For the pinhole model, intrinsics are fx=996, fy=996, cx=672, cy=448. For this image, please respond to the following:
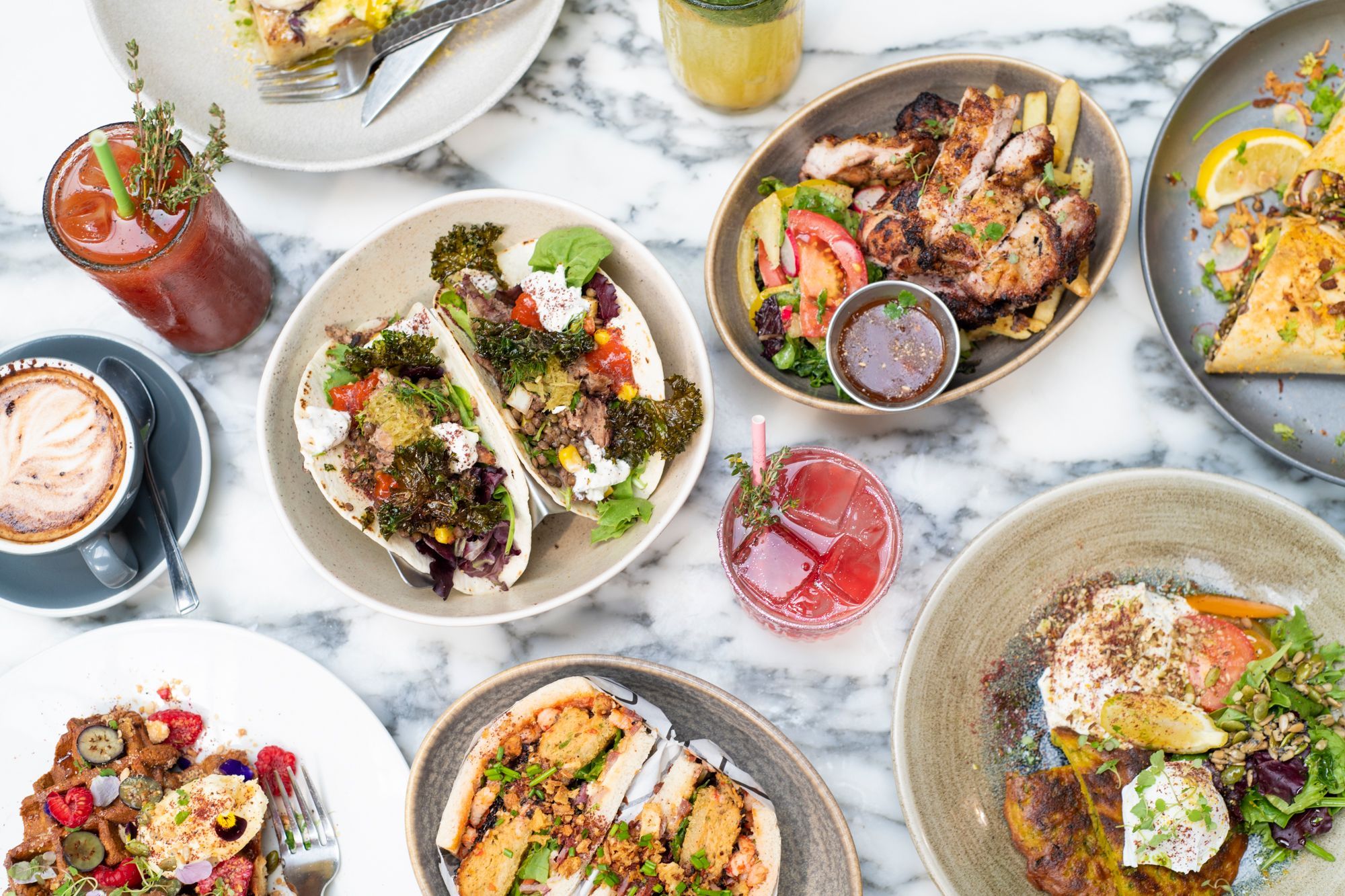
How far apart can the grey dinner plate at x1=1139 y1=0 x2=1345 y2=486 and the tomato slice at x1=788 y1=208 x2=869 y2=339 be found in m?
0.91

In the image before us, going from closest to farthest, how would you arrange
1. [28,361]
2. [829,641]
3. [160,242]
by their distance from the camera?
[160,242]
[28,361]
[829,641]

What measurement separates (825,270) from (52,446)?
2407 millimetres

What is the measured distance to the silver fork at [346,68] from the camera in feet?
10.6

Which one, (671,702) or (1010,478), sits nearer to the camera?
(671,702)

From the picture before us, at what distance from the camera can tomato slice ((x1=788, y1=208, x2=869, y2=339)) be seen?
9.91 feet

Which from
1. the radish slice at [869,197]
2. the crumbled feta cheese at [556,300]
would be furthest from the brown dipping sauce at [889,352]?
the crumbled feta cheese at [556,300]

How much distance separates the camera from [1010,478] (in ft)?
10.7

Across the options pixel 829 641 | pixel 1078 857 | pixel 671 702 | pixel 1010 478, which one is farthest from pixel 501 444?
pixel 1078 857

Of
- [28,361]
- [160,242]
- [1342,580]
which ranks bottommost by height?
[1342,580]

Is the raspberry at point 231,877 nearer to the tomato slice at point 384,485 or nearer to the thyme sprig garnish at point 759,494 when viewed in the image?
the tomato slice at point 384,485

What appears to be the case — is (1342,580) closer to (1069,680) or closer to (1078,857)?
(1069,680)

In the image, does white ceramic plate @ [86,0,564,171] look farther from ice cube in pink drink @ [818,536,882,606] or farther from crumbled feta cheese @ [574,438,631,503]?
ice cube in pink drink @ [818,536,882,606]

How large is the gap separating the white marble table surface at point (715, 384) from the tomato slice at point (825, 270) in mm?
353

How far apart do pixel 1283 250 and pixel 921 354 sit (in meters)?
1.19
